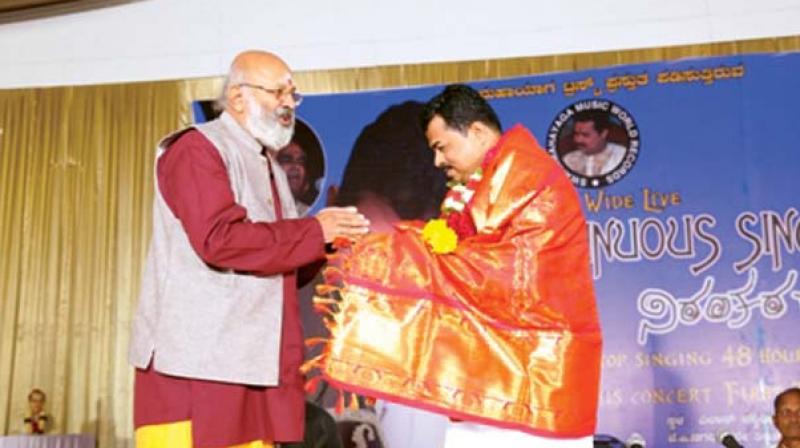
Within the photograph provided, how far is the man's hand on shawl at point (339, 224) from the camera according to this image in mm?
2488

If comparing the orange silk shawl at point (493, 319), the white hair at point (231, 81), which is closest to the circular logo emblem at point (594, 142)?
the orange silk shawl at point (493, 319)

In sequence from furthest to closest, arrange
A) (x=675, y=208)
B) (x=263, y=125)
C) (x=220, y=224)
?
(x=675, y=208) → (x=263, y=125) → (x=220, y=224)

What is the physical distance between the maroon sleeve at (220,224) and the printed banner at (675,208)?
2.89 m

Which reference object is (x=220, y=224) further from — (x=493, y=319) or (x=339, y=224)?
(x=493, y=319)

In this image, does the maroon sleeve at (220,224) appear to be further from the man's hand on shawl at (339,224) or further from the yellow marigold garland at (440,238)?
the yellow marigold garland at (440,238)

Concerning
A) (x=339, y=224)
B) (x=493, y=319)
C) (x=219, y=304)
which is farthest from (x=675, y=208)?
(x=219, y=304)

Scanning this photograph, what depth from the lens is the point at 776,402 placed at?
190 inches

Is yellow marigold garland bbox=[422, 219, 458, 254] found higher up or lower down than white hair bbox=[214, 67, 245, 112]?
lower down

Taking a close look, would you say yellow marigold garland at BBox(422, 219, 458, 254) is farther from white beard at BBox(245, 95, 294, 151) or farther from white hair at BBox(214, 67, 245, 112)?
white hair at BBox(214, 67, 245, 112)

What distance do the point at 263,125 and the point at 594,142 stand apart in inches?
116

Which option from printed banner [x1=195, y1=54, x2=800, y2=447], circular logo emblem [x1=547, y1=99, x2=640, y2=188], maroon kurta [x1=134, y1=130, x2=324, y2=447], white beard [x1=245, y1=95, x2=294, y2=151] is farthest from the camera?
circular logo emblem [x1=547, y1=99, x2=640, y2=188]

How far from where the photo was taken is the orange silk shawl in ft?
8.13

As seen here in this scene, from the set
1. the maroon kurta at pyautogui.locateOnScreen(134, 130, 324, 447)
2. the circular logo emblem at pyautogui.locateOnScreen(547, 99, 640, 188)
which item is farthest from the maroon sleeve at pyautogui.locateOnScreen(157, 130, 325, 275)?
the circular logo emblem at pyautogui.locateOnScreen(547, 99, 640, 188)

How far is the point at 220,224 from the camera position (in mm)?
2326
